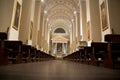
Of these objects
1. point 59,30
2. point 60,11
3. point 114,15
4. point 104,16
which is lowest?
point 114,15

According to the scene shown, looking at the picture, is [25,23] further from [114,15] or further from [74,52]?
[114,15]

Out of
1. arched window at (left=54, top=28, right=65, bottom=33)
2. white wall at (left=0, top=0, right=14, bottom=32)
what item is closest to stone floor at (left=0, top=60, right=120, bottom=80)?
white wall at (left=0, top=0, right=14, bottom=32)

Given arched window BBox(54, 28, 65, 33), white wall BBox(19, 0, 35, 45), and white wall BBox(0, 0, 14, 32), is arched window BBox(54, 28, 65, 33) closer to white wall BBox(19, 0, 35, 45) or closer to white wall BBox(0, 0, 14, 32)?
white wall BBox(19, 0, 35, 45)

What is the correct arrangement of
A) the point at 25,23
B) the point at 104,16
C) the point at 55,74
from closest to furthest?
1. the point at 55,74
2. the point at 104,16
3. the point at 25,23

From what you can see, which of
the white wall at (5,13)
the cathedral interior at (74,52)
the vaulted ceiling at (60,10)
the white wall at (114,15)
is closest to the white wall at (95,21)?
the cathedral interior at (74,52)

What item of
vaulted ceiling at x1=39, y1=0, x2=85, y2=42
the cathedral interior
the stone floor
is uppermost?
vaulted ceiling at x1=39, y1=0, x2=85, y2=42

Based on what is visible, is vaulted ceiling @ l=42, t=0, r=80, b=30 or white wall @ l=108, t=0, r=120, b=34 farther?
vaulted ceiling @ l=42, t=0, r=80, b=30

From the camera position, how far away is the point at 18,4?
8844 mm

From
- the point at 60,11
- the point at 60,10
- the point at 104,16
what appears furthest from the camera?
the point at 60,11

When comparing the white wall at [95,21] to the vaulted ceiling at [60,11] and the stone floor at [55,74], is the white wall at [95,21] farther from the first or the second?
the stone floor at [55,74]

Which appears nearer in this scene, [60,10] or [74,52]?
[74,52]

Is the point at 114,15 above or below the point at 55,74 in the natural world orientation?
above

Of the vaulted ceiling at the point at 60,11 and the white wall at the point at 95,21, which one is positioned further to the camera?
the vaulted ceiling at the point at 60,11

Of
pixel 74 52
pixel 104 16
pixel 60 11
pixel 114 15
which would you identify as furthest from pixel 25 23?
pixel 60 11
